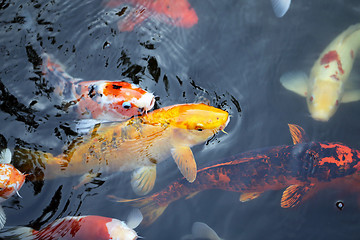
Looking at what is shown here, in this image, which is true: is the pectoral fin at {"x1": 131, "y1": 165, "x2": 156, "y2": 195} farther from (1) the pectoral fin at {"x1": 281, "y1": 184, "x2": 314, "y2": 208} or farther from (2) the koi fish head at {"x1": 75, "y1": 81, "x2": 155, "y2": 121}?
(1) the pectoral fin at {"x1": 281, "y1": 184, "x2": 314, "y2": 208}

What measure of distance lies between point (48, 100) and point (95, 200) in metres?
1.18

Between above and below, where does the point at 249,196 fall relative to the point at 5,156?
below

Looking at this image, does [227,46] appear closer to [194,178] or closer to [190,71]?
[190,71]

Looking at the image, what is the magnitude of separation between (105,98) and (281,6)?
91.3 inches

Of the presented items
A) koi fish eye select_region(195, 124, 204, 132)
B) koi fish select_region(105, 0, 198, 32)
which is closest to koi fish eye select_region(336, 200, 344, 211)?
koi fish eye select_region(195, 124, 204, 132)

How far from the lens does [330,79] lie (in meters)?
3.92

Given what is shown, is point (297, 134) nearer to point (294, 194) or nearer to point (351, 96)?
point (294, 194)

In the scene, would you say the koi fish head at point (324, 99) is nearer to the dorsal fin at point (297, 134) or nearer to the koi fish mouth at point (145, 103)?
the dorsal fin at point (297, 134)

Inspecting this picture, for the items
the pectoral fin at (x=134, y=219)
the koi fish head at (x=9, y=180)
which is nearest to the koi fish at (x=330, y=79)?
the pectoral fin at (x=134, y=219)

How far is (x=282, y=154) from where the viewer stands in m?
3.25

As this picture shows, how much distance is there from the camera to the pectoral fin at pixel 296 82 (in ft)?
12.6

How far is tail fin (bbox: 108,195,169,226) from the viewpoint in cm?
320

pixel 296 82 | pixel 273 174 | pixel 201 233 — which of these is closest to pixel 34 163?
pixel 201 233

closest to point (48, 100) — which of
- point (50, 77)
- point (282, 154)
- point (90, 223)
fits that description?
point (50, 77)
